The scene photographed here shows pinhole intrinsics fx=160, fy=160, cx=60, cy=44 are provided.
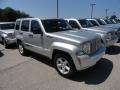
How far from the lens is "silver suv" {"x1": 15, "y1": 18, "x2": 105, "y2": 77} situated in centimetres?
482

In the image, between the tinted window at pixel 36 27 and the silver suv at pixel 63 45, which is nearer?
the silver suv at pixel 63 45

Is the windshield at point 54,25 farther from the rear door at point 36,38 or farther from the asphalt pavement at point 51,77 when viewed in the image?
the asphalt pavement at point 51,77

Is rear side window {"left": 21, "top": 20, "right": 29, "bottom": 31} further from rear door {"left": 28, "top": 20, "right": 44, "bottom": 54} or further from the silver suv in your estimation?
rear door {"left": 28, "top": 20, "right": 44, "bottom": 54}

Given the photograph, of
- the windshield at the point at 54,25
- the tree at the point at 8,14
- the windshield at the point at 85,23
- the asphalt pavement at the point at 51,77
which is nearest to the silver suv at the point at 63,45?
the windshield at the point at 54,25

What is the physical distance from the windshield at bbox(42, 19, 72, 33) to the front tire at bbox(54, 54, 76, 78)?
1.30 meters

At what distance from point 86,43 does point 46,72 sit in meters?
1.92

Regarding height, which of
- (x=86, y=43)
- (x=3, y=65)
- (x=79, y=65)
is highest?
(x=86, y=43)

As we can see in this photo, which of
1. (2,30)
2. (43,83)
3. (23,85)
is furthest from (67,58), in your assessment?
(2,30)

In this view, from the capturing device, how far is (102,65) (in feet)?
20.9

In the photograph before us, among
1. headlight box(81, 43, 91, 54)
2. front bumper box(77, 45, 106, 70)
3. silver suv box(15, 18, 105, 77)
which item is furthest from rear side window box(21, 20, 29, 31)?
front bumper box(77, 45, 106, 70)

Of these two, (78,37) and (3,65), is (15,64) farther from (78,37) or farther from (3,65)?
(78,37)

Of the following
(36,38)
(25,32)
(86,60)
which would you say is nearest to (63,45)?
(86,60)

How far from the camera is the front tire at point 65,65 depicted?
505 centimetres

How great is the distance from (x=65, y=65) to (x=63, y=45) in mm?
692
